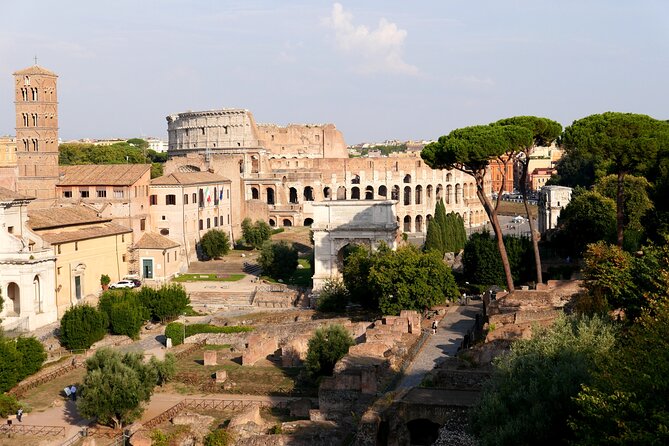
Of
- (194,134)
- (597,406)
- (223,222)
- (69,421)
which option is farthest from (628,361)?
(194,134)

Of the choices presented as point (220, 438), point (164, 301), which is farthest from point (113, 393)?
point (164, 301)

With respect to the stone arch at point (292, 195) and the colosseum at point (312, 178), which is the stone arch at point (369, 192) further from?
the stone arch at point (292, 195)

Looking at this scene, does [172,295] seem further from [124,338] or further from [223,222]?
[223,222]

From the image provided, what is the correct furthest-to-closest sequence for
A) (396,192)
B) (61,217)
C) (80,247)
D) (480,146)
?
(396,192), (61,217), (80,247), (480,146)

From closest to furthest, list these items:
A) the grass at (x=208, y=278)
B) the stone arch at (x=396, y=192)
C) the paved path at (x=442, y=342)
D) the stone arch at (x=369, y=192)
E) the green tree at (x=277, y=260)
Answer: the paved path at (x=442, y=342), the green tree at (x=277, y=260), the grass at (x=208, y=278), the stone arch at (x=396, y=192), the stone arch at (x=369, y=192)

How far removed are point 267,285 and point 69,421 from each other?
1830cm

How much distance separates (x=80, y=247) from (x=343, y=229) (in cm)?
1169

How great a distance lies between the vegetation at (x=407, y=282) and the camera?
1261 inches

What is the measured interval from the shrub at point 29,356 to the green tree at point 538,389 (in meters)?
16.2

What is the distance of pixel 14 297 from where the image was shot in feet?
114

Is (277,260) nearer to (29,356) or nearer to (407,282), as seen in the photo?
(407,282)

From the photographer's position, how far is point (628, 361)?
459 inches

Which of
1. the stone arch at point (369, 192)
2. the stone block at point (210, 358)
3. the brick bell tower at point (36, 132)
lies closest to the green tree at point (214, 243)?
the brick bell tower at point (36, 132)

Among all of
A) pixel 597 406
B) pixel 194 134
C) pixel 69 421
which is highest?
pixel 194 134
